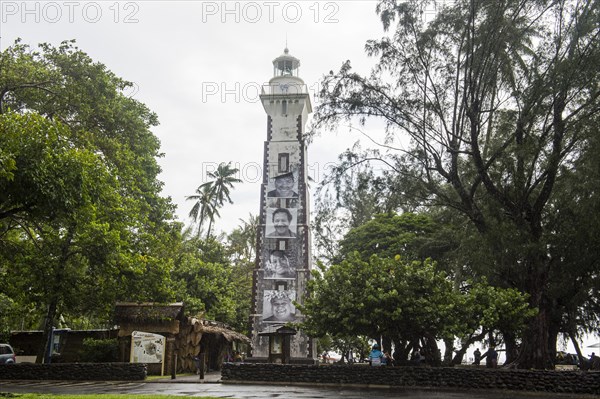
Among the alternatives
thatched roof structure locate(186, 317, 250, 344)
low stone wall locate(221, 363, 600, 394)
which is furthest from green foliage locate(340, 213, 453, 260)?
low stone wall locate(221, 363, 600, 394)

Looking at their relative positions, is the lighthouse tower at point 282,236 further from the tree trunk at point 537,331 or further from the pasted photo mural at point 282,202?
the tree trunk at point 537,331

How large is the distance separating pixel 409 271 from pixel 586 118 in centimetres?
834

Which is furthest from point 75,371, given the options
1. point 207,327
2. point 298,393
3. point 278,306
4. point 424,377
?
point 278,306

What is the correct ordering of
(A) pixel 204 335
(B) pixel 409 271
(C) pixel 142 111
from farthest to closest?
(A) pixel 204 335, (C) pixel 142 111, (B) pixel 409 271

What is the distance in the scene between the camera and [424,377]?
20766 millimetres

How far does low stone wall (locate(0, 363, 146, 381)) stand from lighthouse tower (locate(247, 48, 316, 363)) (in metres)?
12.5

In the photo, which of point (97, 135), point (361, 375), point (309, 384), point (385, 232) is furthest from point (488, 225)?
point (385, 232)

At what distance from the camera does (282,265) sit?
125 feet

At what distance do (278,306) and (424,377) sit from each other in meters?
17.5

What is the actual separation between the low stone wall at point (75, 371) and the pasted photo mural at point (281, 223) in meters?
16.7

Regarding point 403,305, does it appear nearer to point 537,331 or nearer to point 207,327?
point 537,331

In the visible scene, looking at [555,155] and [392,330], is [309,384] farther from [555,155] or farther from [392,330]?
[555,155]

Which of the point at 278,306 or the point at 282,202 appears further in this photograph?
the point at 282,202

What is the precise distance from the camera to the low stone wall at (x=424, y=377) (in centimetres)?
1838
